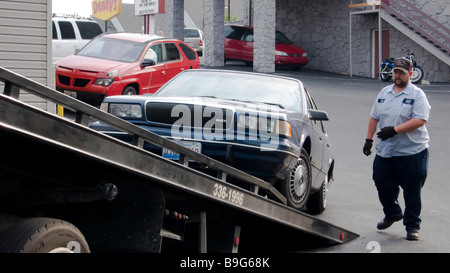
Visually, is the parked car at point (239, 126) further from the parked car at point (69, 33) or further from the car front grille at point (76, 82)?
the parked car at point (69, 33)

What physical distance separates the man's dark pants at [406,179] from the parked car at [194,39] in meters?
27.4

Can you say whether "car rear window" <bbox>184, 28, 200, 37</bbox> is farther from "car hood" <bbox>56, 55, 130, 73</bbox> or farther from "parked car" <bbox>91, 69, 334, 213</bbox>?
"parked car" <bbox>91, 69, 334, 213</bbox>

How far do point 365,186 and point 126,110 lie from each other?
4.72 m

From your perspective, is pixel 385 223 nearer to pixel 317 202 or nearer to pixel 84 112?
pixel 317 202

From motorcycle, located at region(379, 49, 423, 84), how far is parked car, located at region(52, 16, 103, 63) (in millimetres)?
10642

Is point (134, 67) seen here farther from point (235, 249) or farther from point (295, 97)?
point (235, 249)

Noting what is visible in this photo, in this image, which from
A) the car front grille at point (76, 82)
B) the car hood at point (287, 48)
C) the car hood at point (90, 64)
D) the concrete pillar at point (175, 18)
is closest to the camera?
the car front grille at point (76, 82)

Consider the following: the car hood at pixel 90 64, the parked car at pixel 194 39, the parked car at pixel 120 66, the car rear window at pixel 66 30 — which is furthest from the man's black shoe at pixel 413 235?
the parked car at pixel 194 39

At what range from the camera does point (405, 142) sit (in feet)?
23.0

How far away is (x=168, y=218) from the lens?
443cm

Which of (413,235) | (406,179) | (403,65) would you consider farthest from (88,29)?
(413,235)

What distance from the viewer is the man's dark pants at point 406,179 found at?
6.96m

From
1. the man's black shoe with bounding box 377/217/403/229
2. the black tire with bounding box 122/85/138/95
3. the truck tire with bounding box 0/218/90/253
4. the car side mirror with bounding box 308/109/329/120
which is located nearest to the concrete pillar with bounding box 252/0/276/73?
the black tire with bounding box 122/85/138/95

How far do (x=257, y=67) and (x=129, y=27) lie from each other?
31791mm
